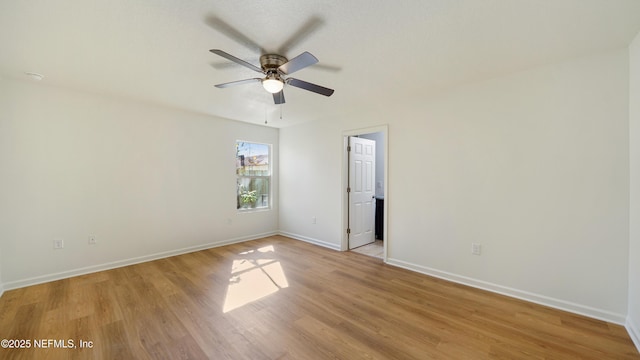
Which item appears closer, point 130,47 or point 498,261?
point 130,47

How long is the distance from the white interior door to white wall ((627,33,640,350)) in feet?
10.1

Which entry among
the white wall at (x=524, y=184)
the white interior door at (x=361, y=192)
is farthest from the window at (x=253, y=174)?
the white wall at (x=524, y=184)

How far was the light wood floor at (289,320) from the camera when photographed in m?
1.82

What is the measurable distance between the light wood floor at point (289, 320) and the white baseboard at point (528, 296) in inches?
3.7

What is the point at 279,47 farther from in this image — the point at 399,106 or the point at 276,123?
the point at 276,123

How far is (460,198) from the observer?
9.80 feet

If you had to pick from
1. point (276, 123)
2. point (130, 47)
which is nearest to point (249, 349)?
point (130, 47)

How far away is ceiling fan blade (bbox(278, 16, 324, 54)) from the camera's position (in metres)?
1.77

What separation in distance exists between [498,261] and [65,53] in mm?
4784

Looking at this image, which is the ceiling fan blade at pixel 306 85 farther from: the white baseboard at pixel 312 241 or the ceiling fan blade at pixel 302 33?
the white baseboard at pixel 312 241

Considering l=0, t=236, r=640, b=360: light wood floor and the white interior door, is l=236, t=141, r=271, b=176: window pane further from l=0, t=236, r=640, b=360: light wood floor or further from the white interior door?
l=0, t=236, r=640, b=360: light wood floor

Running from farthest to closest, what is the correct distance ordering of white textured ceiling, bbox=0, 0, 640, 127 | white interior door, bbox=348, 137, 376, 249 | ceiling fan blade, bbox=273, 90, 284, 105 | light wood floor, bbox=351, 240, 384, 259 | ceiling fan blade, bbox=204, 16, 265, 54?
1. white interior door, bbox=348, 137, 376, 249
2. light wood floor, bbox=351, 240, 384, 259
3. ceiling fan blade, bbox=273, 90, 284, 105
4. ceiling fan blade, bbox=204, 16, 265, 54
5. white textured ceiling, bbox=0, 0, 640, 127

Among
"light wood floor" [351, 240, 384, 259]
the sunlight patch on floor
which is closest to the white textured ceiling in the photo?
the sunlight patch on floor

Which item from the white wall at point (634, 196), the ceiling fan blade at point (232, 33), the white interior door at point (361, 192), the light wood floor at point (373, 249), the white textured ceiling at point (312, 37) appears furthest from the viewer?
the white interior door at point (361, 192)
